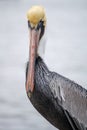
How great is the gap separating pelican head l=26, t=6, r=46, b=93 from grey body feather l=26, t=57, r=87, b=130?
0.25ft

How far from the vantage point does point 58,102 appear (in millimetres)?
2729

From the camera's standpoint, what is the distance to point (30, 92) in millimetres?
2740

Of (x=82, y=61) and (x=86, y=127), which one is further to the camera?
(x=82, y=61)

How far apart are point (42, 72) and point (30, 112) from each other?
45.5 inches

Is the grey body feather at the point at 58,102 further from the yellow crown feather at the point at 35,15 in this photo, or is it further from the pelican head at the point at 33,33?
the yellow crown feather at the point at 35,15

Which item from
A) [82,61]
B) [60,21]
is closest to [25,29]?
[60,21]

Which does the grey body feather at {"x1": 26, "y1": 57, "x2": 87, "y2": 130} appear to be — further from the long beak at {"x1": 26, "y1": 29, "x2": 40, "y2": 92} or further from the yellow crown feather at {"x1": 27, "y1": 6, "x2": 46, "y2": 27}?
the yellow crown feather at {"x1": 27, "y1": 6, "x2": 46, "y2": 27}

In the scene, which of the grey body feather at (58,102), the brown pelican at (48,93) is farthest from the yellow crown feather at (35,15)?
the grey body feather at (58,102)

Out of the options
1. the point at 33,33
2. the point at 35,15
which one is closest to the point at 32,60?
the point at 33,33

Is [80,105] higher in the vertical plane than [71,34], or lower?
lower

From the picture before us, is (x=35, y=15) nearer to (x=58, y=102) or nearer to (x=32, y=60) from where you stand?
(x=32, y=60)

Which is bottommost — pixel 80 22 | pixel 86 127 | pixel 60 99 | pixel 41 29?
pixel 86 127

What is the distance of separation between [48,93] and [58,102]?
83mm

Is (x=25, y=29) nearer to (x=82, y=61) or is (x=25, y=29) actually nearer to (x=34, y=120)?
(x=82, y=61)
